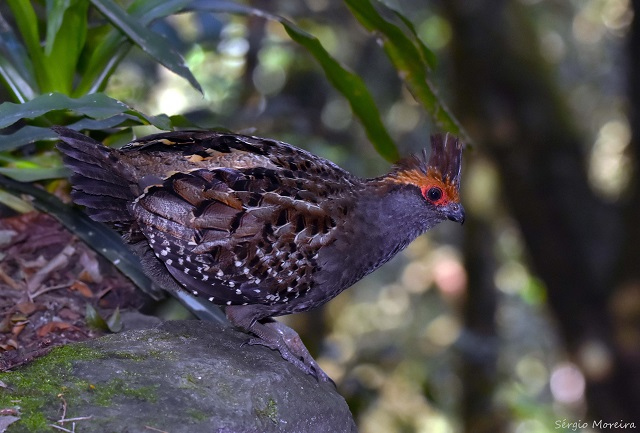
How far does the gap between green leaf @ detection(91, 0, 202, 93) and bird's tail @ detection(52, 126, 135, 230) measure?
671 millimetres

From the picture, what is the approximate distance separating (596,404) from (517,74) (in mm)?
3185

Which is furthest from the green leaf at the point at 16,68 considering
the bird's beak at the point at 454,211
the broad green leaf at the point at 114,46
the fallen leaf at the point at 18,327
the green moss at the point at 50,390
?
the bird's beak at the point at 454,211

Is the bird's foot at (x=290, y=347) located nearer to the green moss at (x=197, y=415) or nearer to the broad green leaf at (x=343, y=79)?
the green moss at (x=197, y=415)

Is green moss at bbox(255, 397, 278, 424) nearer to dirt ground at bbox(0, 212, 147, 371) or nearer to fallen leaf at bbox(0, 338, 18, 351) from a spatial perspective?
dirt ground at bbox(0, 212, 147, 371)

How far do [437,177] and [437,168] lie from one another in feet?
0.16

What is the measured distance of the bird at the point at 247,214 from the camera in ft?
11.6

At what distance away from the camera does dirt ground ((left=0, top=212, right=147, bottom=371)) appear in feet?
12.5

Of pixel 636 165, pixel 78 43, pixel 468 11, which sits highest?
pixel 468 11

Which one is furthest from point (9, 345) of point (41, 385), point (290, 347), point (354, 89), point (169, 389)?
point (354, 89)

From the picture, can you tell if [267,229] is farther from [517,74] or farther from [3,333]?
[517,74]

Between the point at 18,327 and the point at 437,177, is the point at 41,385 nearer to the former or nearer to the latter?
the point at 18,327

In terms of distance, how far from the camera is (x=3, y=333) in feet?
12.1

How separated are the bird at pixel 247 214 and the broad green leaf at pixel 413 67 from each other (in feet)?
2.36

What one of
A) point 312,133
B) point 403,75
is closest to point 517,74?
point 312,133
